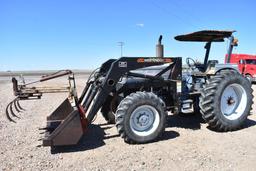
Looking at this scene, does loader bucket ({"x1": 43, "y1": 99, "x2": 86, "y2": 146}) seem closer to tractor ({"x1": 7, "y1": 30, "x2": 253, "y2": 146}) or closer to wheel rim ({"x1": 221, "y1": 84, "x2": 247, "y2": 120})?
tractor ({"x1": 7, "y1": 30, "x2": 253, "y2": 146})

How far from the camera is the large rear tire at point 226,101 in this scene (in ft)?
20.8

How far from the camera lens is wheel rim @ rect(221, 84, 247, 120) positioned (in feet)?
22.6

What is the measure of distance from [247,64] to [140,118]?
57.6ft

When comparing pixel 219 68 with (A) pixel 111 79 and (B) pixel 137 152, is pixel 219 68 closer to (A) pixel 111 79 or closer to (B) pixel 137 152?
(A) pixel 111 79

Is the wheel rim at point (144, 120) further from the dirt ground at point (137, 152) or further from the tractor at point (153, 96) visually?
the dirt ground at point (137, 152)

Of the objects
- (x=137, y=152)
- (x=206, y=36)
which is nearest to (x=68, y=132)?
(x=137, y=152)

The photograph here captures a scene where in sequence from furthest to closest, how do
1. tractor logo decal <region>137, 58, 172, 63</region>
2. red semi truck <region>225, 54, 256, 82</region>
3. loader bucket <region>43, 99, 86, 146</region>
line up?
red semi truck <region>225, 54, 256, 82</region> → tractor logo decal <region>137, 58, 172, 63</region> → loader bucket <region>43, 99, 86, 146</region>

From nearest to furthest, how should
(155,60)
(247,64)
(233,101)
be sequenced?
(155,60) → (233,101) → (247,64)

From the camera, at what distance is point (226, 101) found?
22.6ft

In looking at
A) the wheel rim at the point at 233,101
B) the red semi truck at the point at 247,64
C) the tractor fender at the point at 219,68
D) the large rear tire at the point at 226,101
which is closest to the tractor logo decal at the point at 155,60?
the large rear tire at the point at 226,101

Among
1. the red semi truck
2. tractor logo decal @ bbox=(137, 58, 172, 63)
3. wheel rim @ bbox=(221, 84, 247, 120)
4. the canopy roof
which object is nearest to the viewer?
tractor logo decal @ bbox=(137, 58, 172, 63)

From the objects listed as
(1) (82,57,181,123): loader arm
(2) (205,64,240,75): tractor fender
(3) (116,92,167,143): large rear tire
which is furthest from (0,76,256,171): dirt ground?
(2) (205,64,240,75): tractor fender

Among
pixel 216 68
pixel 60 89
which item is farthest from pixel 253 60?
pixel 60 89

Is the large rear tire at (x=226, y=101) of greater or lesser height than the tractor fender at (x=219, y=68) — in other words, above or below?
below
